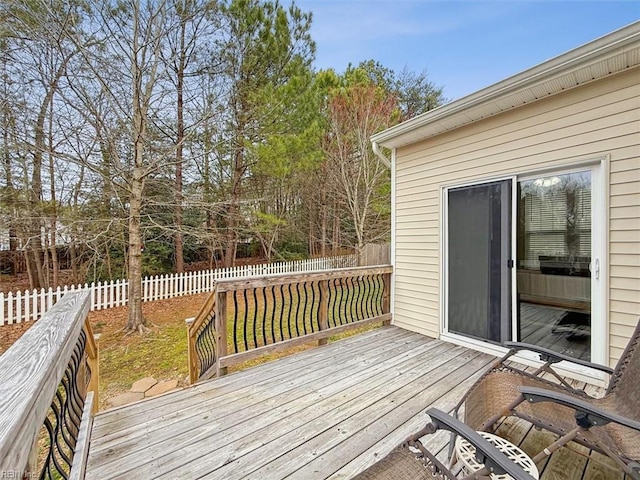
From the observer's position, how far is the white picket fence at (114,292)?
5.58 meters

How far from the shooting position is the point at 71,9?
4688mm

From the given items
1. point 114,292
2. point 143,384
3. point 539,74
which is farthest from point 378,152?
point 114,292

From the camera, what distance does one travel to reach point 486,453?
1029 millimetres

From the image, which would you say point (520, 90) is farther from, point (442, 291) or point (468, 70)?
point (468, 70)

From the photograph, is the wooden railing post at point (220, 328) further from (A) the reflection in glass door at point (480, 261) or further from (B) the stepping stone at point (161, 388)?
(A) the reflection in glass door at point (480, 261)

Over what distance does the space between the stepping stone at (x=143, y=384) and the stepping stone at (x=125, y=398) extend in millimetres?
90

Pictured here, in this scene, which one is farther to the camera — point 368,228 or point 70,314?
point 368,228

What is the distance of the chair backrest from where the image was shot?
1.51 m

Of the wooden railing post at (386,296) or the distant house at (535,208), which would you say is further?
the wooden railing post at (386,296)

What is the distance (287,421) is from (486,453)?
4.68ft

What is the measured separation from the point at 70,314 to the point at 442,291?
11.8 feet

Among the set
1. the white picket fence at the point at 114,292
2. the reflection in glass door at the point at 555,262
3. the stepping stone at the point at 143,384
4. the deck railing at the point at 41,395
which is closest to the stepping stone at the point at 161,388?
the stepping stone at the point at 143,384

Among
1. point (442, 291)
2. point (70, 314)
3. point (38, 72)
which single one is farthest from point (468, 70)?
point (38, 72)

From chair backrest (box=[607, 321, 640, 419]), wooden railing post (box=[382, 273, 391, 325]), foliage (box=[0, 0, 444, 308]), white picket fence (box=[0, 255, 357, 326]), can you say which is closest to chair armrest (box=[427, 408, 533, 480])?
chair backrest (box=[607, 321, 640, 419])
